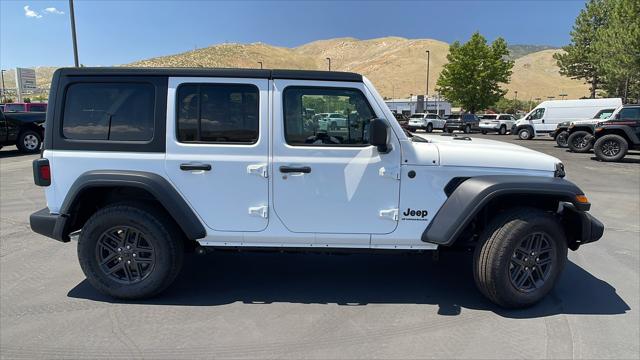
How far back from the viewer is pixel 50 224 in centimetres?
385

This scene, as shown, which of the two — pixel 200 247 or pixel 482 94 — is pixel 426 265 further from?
pixel 482 94

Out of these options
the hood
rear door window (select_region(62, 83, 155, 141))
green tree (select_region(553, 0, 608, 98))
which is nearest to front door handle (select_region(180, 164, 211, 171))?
rear door window (select_region(62, 83, 155, 141))

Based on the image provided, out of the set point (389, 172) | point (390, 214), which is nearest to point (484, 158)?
point (389, 172)

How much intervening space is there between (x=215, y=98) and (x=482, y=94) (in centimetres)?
4895

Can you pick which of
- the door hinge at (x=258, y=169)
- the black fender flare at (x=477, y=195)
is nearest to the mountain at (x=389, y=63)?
the door hinge at (x=258, y=169)

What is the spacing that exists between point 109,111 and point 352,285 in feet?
8.81

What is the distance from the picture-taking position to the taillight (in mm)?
3771

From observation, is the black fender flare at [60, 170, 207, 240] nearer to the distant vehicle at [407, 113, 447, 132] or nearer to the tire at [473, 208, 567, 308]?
the tire at [473, 208, 567, 308]

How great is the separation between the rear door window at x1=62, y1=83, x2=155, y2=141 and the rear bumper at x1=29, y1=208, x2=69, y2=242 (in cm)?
72

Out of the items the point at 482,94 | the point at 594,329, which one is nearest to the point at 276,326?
the point at 594,329

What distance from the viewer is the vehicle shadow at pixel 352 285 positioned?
12.7 ft

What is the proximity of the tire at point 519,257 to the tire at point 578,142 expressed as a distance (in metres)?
17.1

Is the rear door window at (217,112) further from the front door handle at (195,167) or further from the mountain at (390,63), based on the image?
the mountain at (390,63)

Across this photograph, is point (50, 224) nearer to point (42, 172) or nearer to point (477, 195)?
point (42, 172)
